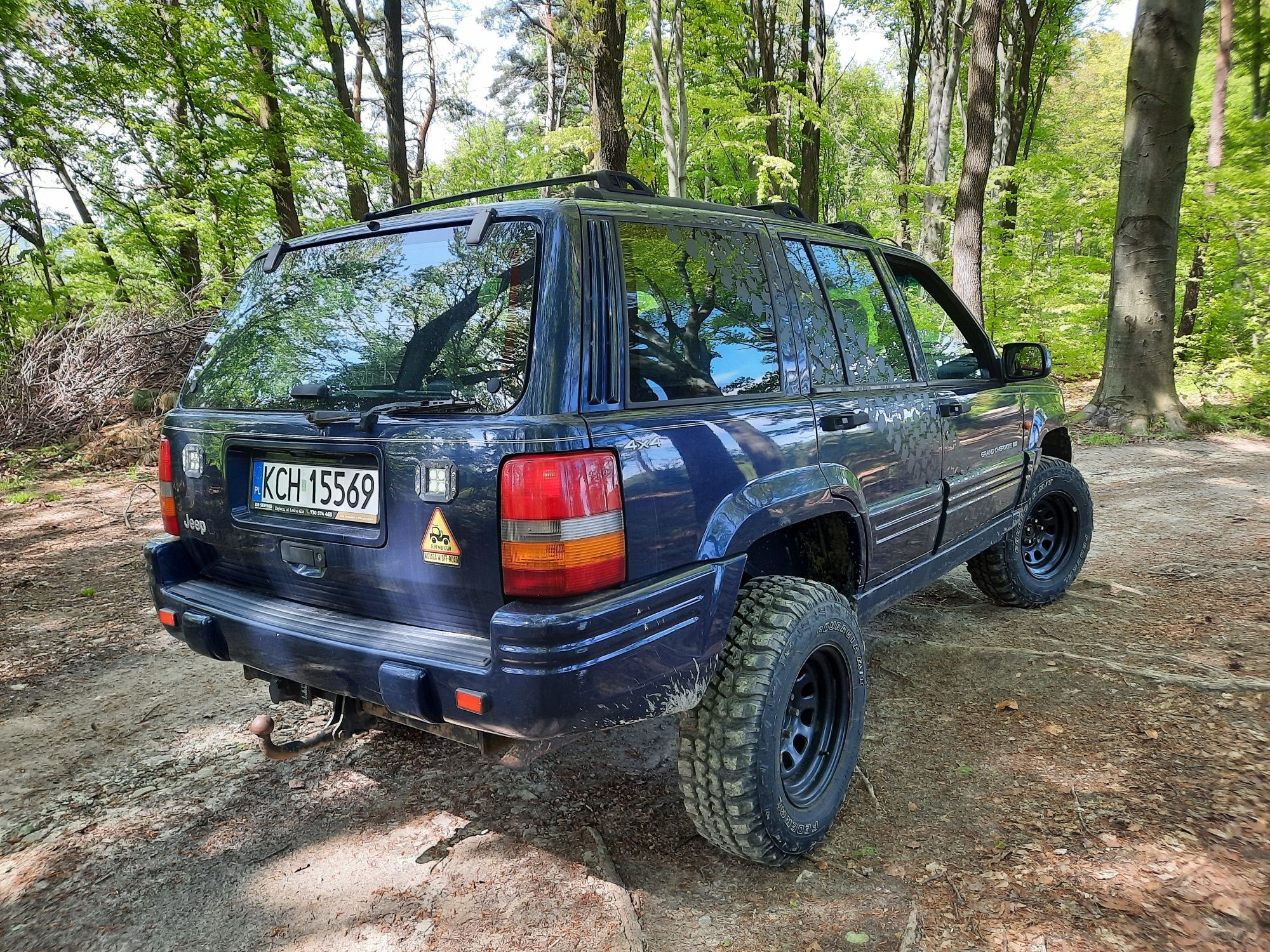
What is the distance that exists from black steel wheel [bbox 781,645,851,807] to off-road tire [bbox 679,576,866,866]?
0.21ft

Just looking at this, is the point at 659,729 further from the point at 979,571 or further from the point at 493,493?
the point at 979,571

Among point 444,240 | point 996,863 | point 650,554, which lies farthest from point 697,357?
point 996,863

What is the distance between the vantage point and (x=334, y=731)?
6.91ft

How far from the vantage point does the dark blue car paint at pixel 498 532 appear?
5.68ft

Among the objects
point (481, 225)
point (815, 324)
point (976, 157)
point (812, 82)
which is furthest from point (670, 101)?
point (481, 225)

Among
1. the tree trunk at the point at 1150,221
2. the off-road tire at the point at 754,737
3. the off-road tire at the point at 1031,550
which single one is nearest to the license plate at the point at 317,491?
the off-road tire at the point at 754,737

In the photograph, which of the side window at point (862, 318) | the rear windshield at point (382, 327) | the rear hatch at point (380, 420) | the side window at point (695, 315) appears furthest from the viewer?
the side window at point (862, 318)

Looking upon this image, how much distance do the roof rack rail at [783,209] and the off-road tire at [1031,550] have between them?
205 cm

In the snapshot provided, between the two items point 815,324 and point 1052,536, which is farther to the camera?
point 1052,536

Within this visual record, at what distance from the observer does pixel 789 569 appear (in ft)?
8.93

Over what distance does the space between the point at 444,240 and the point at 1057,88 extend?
33.7 m

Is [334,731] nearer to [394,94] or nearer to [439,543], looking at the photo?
[439,543]

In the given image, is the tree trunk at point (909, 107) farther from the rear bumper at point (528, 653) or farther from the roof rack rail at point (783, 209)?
the rear bumper at point (528, 653)

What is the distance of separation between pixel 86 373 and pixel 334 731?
375 inches
